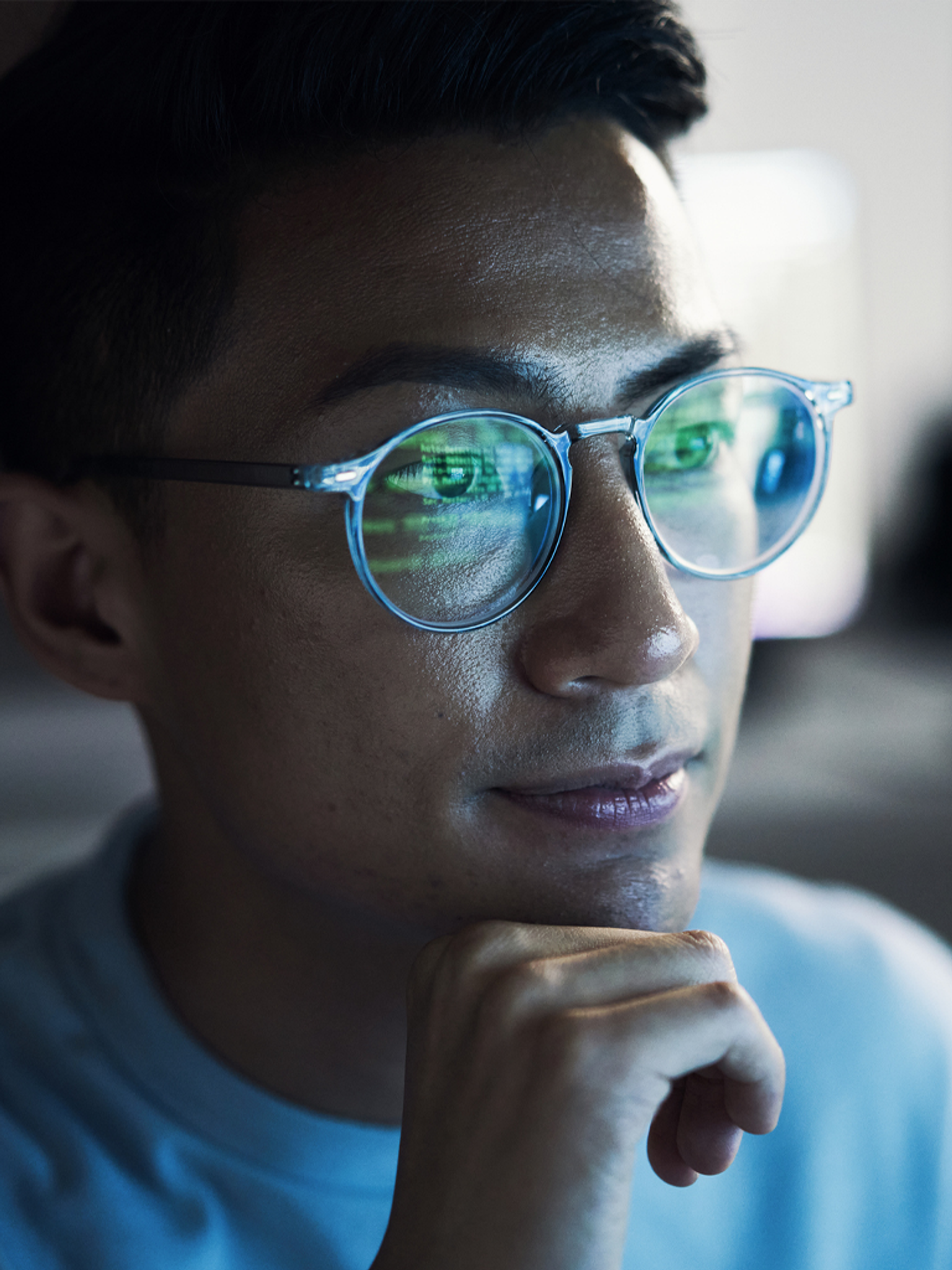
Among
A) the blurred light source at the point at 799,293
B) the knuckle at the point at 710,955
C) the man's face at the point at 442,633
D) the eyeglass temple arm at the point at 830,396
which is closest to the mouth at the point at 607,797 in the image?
the man's face at the point at 442,633

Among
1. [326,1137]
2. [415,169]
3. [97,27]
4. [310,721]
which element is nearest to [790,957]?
[326,1137]

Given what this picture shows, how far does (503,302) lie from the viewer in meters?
0.83

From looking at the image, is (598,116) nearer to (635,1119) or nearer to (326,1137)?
(635,1119)

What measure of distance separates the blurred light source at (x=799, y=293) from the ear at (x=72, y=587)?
5.35 ft

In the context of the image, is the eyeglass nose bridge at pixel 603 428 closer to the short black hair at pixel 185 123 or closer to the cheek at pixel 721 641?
the cheek at pixel 721 641

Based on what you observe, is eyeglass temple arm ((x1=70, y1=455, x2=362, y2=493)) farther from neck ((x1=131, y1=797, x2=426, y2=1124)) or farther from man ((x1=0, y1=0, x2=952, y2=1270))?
neck ((x1=131, y1=797, x2=426, y2=1124))

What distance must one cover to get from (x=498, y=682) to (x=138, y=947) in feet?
1.70

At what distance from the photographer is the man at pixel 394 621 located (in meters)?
0.77

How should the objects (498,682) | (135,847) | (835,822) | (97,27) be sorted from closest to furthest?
1. (498,682)
2. (97,27)
3. (135,847)
4. (835,822)

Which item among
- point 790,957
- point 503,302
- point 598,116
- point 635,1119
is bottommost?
point 790,957

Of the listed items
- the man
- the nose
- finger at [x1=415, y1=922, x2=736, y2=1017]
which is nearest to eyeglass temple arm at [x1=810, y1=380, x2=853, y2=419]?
the man

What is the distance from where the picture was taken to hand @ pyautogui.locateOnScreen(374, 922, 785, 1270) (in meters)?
0.67

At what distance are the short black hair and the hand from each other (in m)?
0.54

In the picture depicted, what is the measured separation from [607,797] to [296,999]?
0.39m
